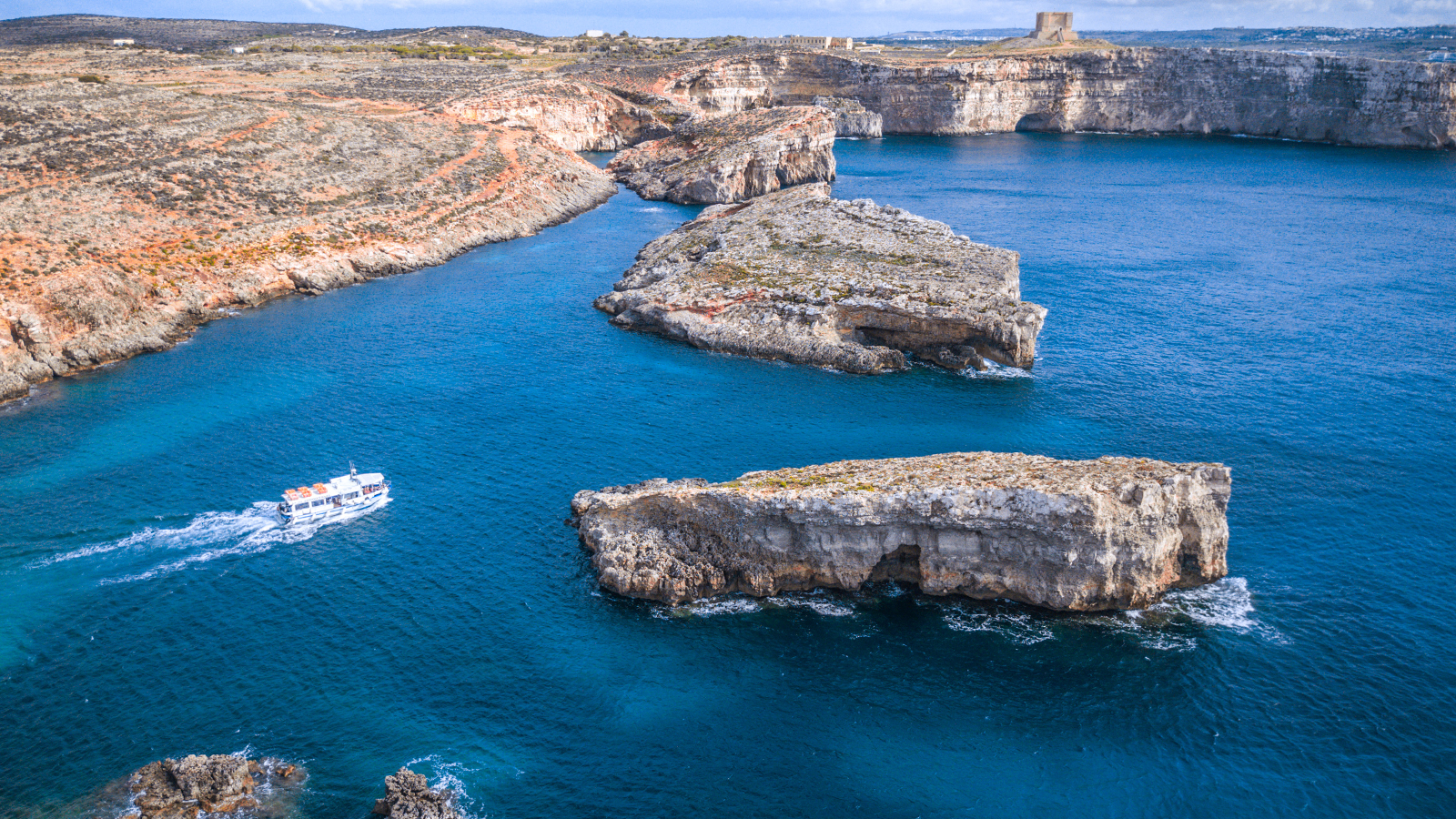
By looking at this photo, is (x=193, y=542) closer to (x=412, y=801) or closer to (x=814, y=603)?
(x=412, y=801)

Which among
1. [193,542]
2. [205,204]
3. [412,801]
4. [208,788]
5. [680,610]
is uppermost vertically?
[205,204]

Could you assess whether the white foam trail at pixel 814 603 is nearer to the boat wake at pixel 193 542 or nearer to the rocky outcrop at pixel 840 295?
the boat wake at pixel 193 542

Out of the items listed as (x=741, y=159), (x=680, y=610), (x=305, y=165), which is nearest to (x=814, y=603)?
(x=680, y=610)

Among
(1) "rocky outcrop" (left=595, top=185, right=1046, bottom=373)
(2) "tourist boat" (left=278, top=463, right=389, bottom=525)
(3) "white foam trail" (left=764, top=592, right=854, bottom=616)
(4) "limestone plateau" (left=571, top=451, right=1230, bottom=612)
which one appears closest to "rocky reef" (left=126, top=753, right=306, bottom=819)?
(4) "limestone plateau" (left=571, top=451, right=1230, bottom=612)

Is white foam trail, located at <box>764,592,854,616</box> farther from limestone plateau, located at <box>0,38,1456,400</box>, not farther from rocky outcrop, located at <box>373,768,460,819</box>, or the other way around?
limestone plateau, located at <box>0,38,1456,400</box>

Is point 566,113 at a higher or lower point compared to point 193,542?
higher

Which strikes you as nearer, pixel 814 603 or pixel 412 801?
pixel 412 801

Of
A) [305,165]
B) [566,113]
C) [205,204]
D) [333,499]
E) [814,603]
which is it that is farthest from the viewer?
[566,113]
